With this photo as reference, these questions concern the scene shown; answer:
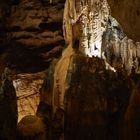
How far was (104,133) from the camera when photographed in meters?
7.27

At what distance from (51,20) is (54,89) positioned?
609 cm

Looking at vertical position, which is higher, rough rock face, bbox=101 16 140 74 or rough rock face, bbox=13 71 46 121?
rough rock face, bbox=101 16 140 74

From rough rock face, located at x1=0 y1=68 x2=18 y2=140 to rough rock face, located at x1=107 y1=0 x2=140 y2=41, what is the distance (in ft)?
9.46

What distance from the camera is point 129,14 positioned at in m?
3.86

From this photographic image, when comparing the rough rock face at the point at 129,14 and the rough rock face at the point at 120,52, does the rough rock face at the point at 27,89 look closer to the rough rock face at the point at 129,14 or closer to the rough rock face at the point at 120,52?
the rough rock face at the point at 120,52

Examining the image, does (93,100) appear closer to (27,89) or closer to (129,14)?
(129,14)

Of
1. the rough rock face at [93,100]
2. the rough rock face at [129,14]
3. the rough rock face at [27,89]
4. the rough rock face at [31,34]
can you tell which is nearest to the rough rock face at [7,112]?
the rough rock face at [93,100]

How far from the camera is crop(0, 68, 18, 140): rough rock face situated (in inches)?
237

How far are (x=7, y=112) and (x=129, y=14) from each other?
341cm

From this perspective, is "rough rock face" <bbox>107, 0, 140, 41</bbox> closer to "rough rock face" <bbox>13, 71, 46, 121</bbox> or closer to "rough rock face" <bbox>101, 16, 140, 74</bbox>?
"rough rock face" <bbox>101, 16, 140, 74</bbox>

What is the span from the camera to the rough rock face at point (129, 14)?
3744mm

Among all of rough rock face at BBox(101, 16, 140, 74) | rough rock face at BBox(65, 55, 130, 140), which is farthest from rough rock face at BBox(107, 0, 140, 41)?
rough rock face at BBox(101, 16, 140, 74)

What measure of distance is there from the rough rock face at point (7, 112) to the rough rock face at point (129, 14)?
114 inches

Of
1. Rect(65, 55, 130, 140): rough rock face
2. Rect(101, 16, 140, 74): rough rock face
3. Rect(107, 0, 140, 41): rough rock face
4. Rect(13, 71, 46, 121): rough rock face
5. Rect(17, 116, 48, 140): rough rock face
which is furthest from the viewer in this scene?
Rect(13, 71, 46, 121): rough rock face
